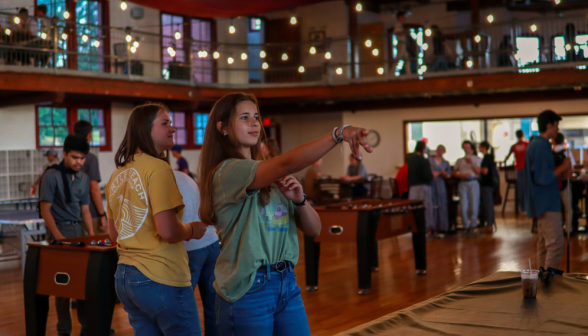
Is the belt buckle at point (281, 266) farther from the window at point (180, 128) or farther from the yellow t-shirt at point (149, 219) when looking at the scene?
the window at point (180, 128)

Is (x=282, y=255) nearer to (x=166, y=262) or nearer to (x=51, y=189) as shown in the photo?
(x=166, y=262)

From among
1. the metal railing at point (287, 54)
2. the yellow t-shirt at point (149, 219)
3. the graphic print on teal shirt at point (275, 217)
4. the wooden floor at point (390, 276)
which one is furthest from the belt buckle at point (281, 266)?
the metal railing at point (287, 54)

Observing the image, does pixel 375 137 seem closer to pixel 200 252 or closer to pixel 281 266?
pixel 200 252

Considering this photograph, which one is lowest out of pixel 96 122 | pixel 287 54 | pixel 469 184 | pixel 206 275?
pixel 206 275

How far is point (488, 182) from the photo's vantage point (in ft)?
32.9

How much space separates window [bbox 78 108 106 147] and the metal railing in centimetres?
98

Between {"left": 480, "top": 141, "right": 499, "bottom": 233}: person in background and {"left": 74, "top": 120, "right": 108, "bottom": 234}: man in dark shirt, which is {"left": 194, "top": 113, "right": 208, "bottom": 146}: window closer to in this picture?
{"left": 480, "top": 141, "right": 499, "bottom": 233}: person in background

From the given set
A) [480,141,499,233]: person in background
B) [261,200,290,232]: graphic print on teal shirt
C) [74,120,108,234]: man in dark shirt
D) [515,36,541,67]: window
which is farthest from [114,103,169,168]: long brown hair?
[515,36,541,67]: window

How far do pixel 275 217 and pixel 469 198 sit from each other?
859cm

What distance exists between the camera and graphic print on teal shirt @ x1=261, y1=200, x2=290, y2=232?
2.02 meters

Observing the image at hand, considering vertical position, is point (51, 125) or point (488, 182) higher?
point (51, 125)

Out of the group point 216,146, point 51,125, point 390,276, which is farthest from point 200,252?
point 51,125

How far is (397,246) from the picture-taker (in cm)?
892

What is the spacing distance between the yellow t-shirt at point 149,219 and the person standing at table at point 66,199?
2.04m
